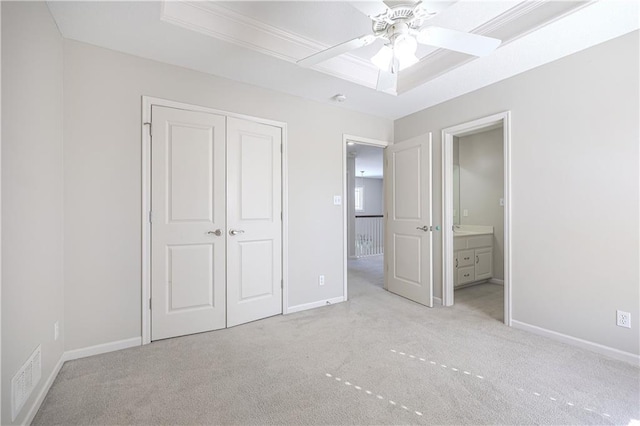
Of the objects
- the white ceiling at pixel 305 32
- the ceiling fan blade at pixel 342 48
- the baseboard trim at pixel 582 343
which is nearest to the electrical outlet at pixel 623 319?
the baseboard trim at pixel 582 343

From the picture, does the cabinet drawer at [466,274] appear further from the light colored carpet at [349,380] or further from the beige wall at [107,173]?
the beige wall at [107,173]

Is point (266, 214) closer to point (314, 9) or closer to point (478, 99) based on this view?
point (314, 9)

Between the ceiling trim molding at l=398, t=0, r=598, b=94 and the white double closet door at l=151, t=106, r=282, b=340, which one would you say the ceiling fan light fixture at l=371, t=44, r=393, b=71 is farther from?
the white double closet door at l=151, t=106, r=282, b=340

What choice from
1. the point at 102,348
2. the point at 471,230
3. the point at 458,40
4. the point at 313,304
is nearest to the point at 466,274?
the point at 471,230

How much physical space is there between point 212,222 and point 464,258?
3.46m

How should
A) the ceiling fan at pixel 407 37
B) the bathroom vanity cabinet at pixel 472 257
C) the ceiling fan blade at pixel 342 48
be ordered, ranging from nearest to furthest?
the ceiling fan at pixel 407 37
the ceiling fan blade at pixel 342 48
the bathroom vanity cabinet at pixel 472 257

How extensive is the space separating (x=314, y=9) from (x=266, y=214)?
186cm

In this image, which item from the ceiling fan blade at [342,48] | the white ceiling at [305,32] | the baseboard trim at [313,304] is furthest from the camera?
the baseboard trim at [313,304]

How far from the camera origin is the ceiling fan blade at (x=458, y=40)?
1.59 metres

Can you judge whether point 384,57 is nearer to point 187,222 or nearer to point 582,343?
point 187,222

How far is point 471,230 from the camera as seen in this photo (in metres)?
4.55

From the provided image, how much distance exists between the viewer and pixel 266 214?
3066 mm

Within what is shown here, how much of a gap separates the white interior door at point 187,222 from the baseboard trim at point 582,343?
2887mm

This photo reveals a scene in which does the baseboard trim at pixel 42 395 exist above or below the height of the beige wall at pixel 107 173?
below
